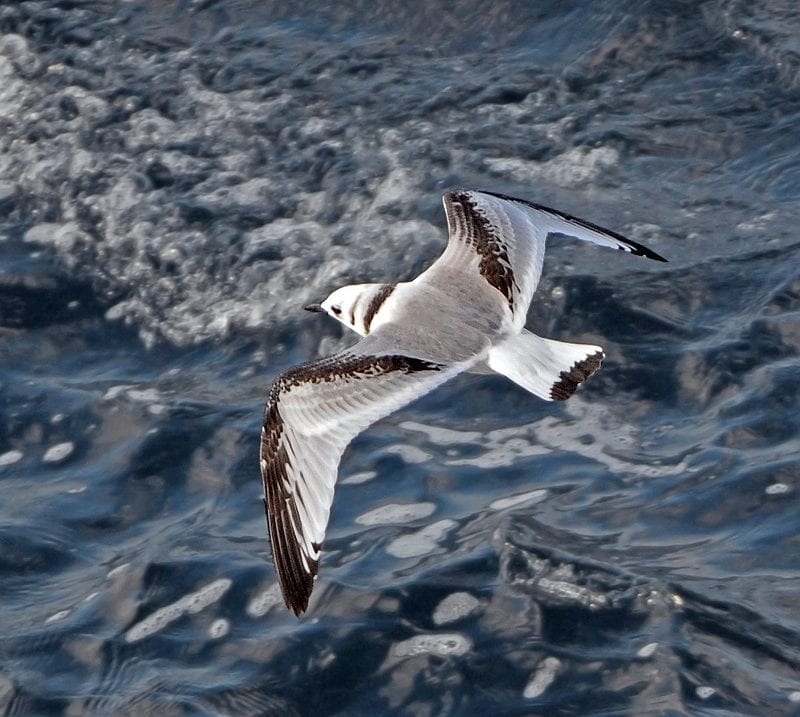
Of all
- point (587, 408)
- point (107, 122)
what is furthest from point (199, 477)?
point (107, 122)

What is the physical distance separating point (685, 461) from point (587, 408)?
709 mm

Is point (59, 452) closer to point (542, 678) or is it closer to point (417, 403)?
point (417, 403)

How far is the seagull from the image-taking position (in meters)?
6.50

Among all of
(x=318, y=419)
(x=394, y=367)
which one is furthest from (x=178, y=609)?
(x=394, y=367)

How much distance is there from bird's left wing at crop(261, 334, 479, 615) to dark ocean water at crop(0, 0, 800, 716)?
0.52 meters

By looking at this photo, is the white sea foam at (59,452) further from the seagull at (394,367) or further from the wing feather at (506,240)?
the wing feather at (506,240)

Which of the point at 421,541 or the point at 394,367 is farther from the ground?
the point at 394,367

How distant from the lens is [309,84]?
10734 mm

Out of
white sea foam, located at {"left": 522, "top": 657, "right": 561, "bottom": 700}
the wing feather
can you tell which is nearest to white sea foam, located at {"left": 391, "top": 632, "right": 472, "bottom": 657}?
white sea foam, located at {"left": 522, "top": 657, "right": 561, "bottom": 700}

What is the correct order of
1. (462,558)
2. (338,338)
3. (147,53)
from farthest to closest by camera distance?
(147,53) → (338,338) → (462,558)

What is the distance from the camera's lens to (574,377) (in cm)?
683

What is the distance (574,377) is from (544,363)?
0.52 ft

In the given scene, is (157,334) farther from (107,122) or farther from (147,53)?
(147,53)

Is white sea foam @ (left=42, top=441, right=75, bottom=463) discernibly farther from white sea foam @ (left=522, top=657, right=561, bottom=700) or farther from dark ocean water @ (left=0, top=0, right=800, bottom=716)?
white sea foam @ (left=522, top=657, right=561, bottom=700)
